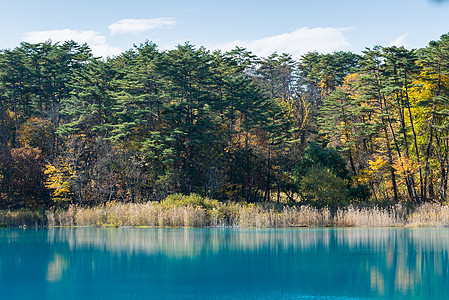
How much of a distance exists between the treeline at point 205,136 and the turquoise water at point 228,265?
13261 millimetres

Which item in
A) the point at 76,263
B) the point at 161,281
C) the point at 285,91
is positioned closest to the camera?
the point at 161,281

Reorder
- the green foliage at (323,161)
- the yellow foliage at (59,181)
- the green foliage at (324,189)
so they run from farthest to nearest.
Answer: the yellow foliage at (59,181) → the green foliage at (323,161) → the green foliage at (324,189)

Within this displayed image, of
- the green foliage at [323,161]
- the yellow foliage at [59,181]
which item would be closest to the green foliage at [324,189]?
the green foliage at [323,161]

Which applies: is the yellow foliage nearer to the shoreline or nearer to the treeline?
the treeline

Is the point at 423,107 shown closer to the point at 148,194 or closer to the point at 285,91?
the point at 148,194

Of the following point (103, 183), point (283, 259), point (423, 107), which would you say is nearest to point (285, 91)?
point (423, 107)

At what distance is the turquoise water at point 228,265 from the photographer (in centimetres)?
1264

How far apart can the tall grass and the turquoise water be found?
12.5 ft

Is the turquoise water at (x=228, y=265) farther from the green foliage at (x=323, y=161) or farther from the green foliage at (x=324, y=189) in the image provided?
the green foliage at (x=323, y=161)

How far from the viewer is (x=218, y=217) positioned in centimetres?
3259

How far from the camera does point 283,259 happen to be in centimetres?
1811

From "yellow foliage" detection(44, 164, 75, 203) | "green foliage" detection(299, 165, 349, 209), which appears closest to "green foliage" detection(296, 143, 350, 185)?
"green foliage" detection(299, 165, 349, 209)

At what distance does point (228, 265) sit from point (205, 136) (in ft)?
87.8

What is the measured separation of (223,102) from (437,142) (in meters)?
17.3
